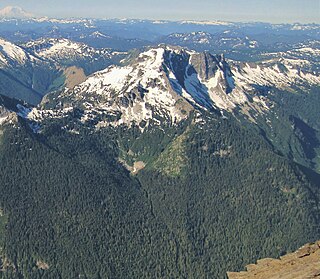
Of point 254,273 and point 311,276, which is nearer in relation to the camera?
point 311,276

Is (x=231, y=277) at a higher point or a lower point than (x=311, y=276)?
lower

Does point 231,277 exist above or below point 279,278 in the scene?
below

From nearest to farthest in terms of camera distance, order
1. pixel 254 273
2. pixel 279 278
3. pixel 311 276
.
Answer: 1. pixel 311 276
2. pixel 279 278
3. pixel 254 273

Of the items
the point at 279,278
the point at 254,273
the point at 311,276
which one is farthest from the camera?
the point at 254,273

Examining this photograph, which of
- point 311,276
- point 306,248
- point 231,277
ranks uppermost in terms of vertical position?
point 311,276

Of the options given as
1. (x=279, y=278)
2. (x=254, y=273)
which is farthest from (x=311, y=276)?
(x=254, y=273)

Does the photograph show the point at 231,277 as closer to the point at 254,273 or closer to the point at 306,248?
the point at 254,273

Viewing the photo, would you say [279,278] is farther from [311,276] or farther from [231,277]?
[231,277]
